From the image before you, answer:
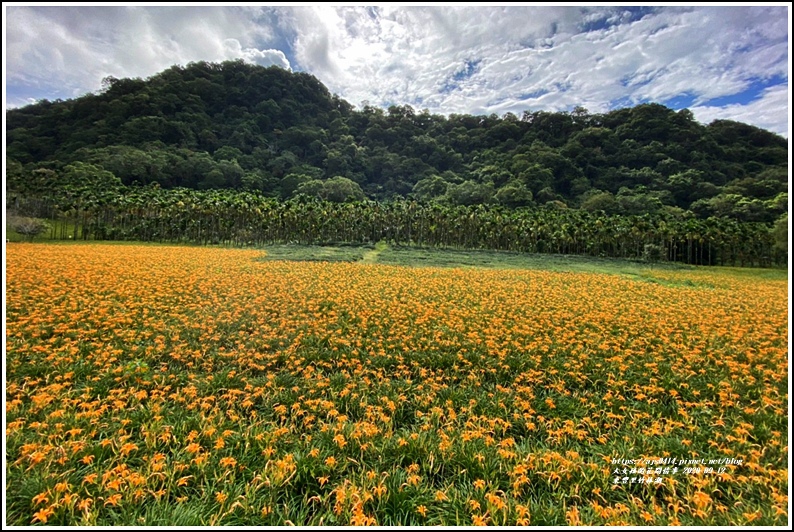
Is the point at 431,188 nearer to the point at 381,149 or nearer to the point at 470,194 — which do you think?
the point at 470,194

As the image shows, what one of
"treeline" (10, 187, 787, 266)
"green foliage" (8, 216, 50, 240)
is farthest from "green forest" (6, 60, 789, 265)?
"green foliage" (8, 216, 50, 240)

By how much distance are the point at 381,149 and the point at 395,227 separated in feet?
157

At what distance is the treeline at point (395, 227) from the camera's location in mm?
32500

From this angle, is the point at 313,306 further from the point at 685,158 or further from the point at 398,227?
the point at 685,158

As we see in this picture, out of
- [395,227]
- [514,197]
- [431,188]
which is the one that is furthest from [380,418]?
[431,188]

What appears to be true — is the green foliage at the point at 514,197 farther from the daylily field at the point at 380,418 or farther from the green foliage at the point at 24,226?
the green foliage at the point at 24,226

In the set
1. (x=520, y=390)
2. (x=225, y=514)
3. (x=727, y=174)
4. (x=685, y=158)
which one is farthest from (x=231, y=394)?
(x=685, y=158)

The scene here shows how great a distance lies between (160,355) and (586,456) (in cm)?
519

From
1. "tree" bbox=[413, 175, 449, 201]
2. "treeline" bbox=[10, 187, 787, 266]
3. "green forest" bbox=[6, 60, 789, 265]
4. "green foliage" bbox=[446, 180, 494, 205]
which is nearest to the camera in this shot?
"treeline" bbox=[10, 187, 787, 266]

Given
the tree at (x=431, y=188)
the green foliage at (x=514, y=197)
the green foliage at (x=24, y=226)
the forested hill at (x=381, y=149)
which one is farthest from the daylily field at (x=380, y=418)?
the tree at (x=431, y=188)

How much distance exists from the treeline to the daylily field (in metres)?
32.2

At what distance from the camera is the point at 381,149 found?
8281cm

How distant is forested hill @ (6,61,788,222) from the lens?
42.7m

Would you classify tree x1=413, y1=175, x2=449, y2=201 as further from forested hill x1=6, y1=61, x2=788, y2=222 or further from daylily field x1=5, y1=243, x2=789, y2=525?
daylily field x1=5, y1=243, x2=789, y2=525
